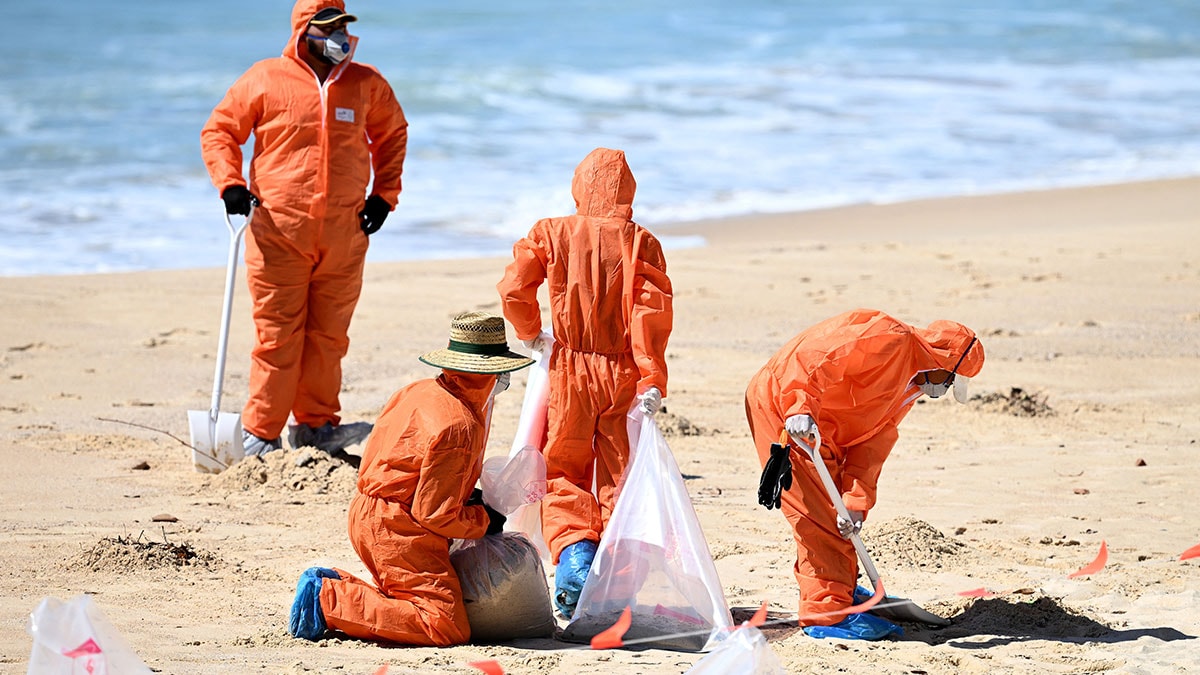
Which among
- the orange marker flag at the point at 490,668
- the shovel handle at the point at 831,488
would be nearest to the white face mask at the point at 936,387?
the shovel handle at the point at 831,488

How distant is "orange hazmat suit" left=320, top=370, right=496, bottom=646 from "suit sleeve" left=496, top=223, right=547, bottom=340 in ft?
2.20

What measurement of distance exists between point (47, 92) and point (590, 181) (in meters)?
20.5

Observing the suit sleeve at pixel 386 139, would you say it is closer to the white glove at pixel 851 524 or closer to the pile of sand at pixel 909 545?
the pile of sand at pixel 909 545

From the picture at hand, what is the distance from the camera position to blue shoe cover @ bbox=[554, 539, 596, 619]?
523 cm

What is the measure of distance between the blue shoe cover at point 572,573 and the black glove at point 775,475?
0.77 metres

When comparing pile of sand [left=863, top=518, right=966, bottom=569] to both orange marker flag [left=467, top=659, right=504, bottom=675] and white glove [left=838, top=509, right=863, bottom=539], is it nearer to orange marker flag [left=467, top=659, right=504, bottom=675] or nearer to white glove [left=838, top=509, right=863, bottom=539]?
white glove [left=838, top=509, right=863, bottom=539]

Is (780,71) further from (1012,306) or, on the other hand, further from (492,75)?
(1012,306)

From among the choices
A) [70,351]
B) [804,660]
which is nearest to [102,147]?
[70,351]

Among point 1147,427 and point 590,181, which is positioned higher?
point 590,181

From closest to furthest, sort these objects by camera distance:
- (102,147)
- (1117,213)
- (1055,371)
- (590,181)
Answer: (590,181)
(1055,371)
(1117,213)
(102,147)

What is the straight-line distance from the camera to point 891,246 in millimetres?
12844

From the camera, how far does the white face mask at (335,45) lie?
6969mm

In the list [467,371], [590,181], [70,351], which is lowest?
[70,351]

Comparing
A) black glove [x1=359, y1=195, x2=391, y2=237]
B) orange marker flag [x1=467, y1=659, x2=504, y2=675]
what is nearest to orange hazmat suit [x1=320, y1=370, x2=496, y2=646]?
orange marker flag [x1=467, y1=659, x2=504, y2=675]
